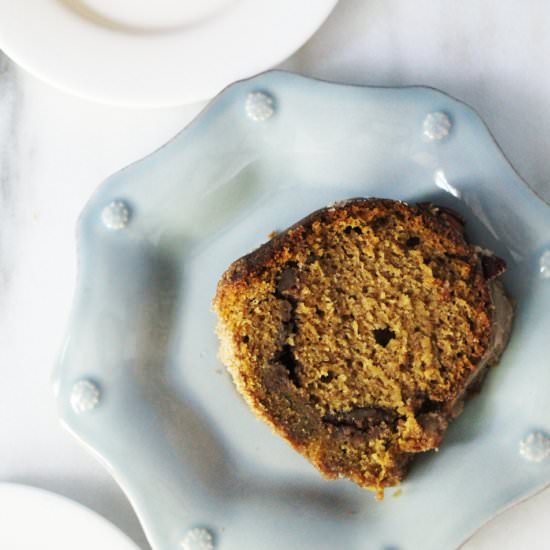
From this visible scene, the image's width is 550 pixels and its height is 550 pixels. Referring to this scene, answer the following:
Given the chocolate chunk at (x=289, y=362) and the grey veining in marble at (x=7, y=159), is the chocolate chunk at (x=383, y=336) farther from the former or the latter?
the grey veining in marble at (x=7, y=159)

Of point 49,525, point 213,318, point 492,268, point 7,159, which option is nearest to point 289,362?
point 213,318

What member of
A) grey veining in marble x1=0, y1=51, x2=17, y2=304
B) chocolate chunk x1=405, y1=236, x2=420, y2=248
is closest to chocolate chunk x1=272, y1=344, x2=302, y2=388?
chocolate chunk x1=405, y1=236, x2=420, y2=248

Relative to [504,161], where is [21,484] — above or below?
below

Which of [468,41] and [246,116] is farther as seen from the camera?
[468,41]

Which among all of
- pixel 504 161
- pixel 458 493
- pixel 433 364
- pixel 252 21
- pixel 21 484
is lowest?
pixel 21 484

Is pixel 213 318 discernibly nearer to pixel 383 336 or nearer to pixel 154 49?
pixel 383 336

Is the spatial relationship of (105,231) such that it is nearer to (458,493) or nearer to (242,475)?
(242,475)

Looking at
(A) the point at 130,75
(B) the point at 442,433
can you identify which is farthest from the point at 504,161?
(A) the point at 130,75
